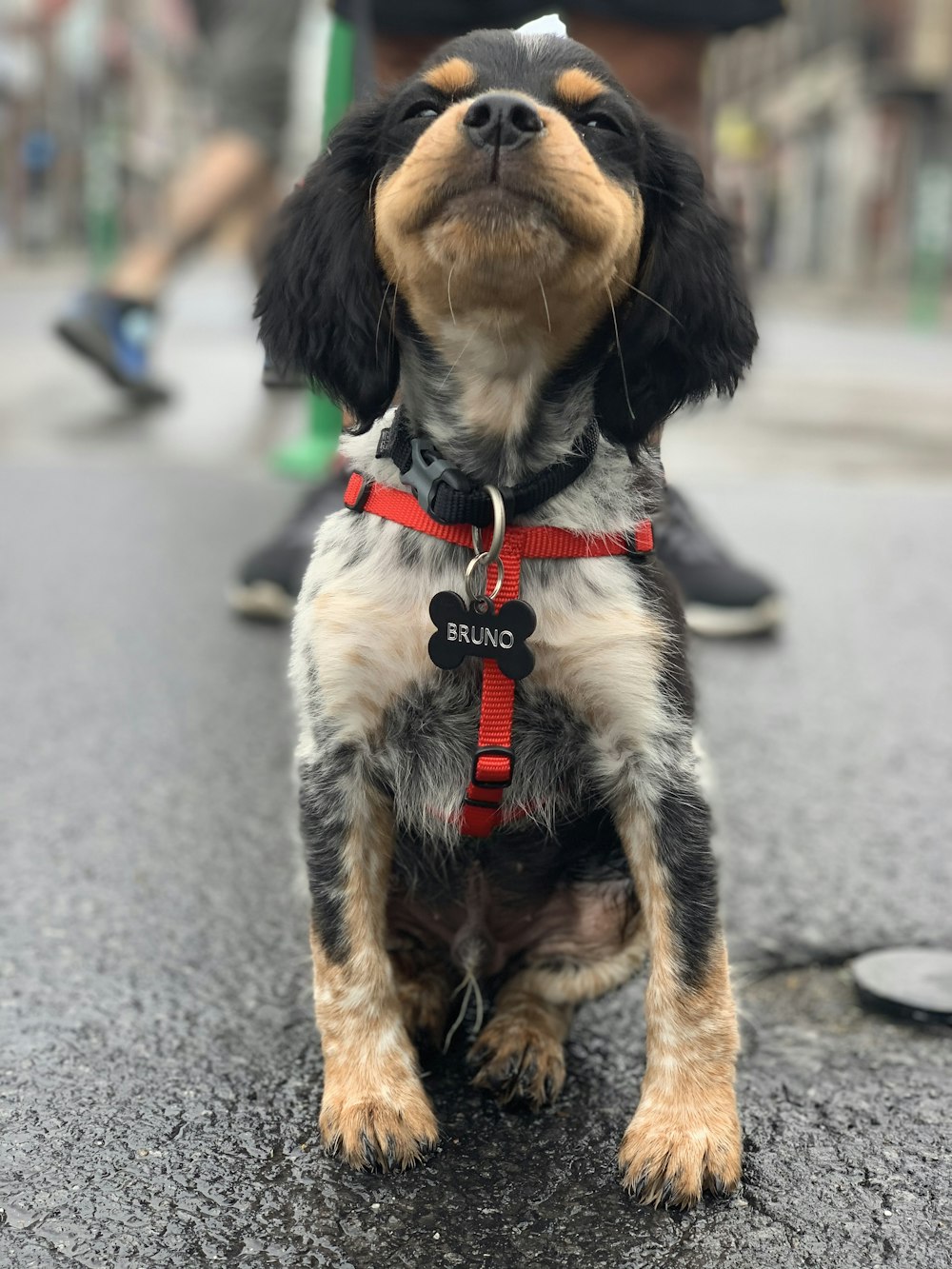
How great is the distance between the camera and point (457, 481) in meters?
2.13

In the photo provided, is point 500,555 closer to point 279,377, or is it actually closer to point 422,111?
point 279,377

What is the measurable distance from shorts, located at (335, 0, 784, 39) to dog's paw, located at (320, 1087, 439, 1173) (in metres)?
2.82

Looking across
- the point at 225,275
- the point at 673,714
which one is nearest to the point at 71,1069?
the point at 673,714

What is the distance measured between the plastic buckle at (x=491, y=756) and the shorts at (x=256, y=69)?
559 centimetres

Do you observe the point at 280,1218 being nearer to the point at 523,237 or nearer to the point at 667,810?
the point at 667,810

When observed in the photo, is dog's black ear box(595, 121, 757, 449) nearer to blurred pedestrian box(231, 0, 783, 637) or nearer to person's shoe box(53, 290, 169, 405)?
blurred pedestrian box(231, 0, 783, 637)

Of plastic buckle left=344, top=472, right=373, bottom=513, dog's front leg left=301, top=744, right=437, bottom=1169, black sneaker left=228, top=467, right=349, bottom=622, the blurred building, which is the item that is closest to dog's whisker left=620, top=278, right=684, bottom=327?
plastic buckle left=344, top=472, right=373, bottom=513

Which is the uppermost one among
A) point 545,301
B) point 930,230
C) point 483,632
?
point 930,230

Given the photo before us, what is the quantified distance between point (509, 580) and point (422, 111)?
2.40 feet

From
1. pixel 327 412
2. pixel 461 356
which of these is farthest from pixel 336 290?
pixel 327 412

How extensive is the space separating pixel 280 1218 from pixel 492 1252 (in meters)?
0.27

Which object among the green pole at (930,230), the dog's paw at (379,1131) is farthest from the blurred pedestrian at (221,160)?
the green pole at (930,230)

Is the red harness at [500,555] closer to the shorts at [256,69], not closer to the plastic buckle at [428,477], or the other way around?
the plastic buckle at [428,477]

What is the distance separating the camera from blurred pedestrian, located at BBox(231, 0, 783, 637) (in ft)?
12.7
